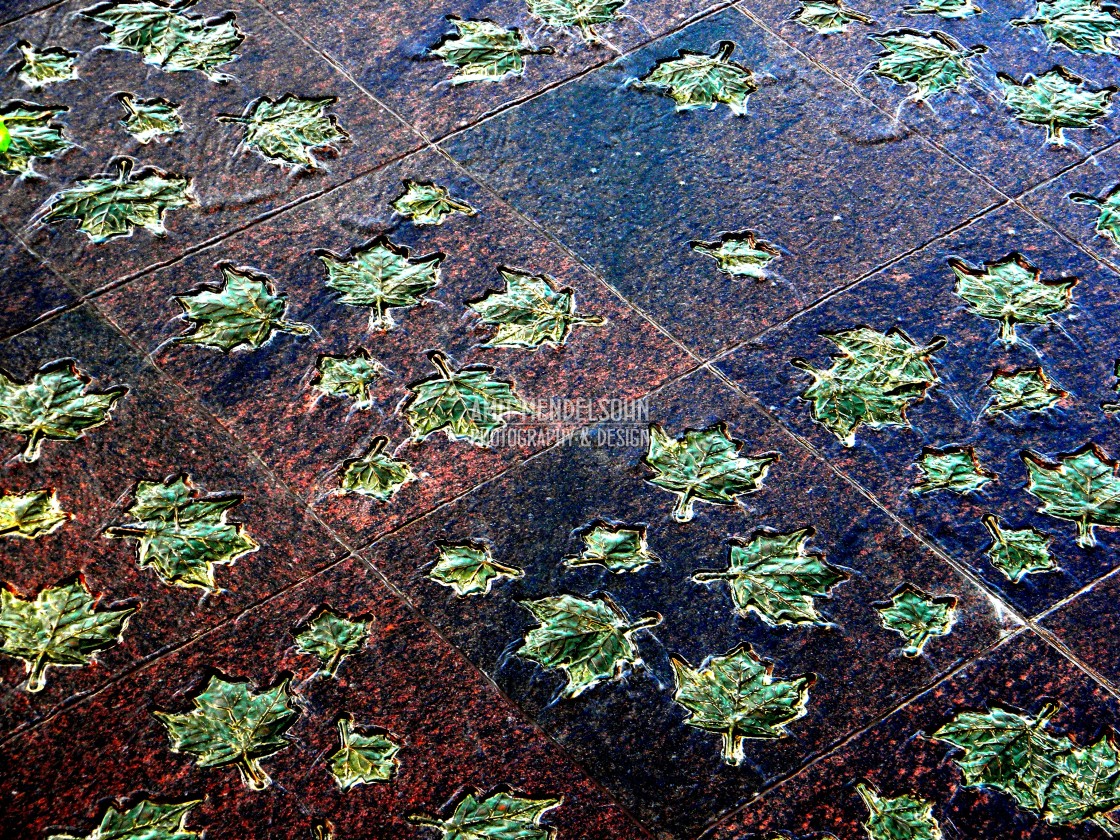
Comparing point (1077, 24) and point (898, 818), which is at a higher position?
point (1077, 24)

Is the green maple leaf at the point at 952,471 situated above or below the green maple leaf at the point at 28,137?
below

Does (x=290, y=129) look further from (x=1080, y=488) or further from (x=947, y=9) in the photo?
(x=1080, y=488)

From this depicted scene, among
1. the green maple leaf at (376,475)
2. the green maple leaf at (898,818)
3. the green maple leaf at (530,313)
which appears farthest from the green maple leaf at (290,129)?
the green maple leaf at (898,818)

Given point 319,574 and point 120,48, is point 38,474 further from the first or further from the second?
point 120,48

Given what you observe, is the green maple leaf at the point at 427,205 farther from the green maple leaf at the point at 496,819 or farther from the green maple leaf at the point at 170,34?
the green maple leaf at the point at 496,819

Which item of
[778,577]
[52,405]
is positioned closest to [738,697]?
[778,577]

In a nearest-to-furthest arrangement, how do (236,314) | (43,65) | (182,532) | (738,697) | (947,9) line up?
(738,697) < (182,532) < (236,314) < (43,65) < (947,9)

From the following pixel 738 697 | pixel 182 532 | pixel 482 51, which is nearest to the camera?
pixel 738 697
